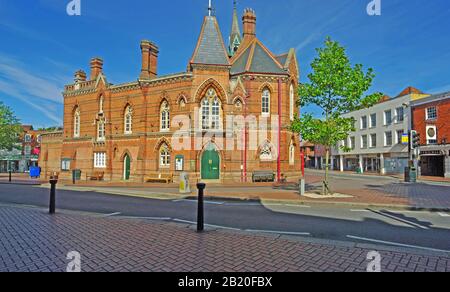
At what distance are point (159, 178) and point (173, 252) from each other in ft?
62.1

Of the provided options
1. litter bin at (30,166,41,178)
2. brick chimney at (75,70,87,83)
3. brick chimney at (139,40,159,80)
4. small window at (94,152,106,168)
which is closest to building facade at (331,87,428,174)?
brick chimney at (139,40,159,80)

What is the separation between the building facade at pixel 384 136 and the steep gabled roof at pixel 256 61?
1377 centimetres

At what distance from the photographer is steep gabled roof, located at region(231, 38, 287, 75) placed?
2341 centimetres

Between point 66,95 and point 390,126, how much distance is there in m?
44.0

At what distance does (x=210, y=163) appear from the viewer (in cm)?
2223

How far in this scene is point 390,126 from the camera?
35.8 metres

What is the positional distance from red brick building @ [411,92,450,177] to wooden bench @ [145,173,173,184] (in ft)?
102

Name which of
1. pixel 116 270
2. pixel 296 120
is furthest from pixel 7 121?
pixel 116 270

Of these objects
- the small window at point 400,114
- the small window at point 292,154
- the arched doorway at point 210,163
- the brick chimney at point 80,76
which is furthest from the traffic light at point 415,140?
the brick chimney at point 80,76

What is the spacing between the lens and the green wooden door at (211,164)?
2214 cm

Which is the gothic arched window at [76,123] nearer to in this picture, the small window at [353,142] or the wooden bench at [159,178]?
the wooden bench at [159,178]

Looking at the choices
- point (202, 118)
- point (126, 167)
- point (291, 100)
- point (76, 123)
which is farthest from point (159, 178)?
point (76, 123)

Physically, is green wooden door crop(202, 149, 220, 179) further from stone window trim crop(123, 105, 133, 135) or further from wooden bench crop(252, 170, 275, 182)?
stone window trim crop(123, 105, 133, 135)
